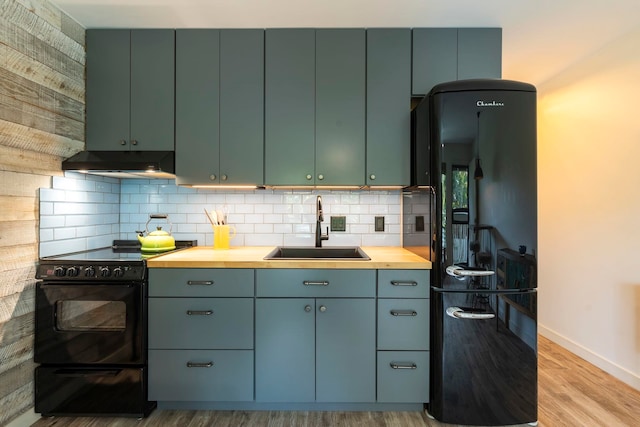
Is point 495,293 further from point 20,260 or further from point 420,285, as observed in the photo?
point 20,260

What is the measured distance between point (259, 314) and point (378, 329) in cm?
70

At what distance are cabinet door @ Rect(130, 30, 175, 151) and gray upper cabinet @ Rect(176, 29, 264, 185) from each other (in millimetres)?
63

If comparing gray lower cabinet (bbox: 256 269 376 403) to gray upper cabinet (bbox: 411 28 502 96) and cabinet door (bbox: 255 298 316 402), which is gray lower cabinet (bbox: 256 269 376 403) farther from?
gray upper cabinet (bbox: 411 28 502 96)

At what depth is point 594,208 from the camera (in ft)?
8.28

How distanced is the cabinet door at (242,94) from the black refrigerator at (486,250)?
114cm

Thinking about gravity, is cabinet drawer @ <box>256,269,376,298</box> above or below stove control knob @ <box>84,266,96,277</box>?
below

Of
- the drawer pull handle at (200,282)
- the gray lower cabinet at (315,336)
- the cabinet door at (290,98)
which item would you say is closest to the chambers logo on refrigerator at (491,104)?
the cabinet door at (290,98)

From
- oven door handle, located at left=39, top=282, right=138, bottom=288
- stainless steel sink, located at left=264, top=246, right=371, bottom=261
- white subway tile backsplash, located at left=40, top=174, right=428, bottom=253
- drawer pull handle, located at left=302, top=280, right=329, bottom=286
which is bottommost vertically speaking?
oven door handle, located at left=39, top=282, right=138, bottom=288

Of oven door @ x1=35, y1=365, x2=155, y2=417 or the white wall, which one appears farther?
the white wall

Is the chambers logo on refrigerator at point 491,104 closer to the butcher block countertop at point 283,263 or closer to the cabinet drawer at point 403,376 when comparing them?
the butcher block countertop at point 283,263

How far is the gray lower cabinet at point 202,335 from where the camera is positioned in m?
1.87

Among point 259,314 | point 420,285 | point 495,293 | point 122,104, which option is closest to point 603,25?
point 495,293

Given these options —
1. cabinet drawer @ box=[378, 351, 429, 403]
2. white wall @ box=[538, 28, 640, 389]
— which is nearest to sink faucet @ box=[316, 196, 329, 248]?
cabinet drawer @ box=[378, 351, 429, 403]

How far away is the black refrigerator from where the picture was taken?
5.65 ft
